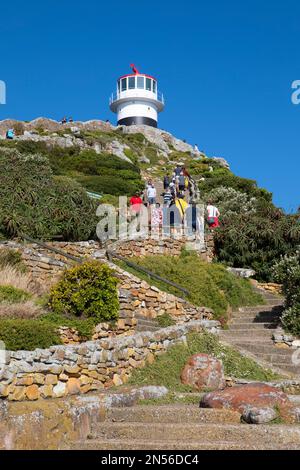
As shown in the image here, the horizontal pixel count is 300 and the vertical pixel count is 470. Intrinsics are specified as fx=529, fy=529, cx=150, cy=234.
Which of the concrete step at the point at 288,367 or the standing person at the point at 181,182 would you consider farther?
the standing person at the point at 181,182

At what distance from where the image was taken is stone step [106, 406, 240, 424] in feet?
22.4

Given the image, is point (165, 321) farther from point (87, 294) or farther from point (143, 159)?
point (143, 159)

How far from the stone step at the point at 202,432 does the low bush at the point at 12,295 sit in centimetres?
481

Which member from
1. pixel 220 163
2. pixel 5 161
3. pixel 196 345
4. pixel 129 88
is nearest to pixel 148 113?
pixel 129 88

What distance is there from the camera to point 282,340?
12.5 meters

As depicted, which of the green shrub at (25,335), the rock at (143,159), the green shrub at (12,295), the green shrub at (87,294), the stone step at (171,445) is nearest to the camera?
the stone step at (171,445)

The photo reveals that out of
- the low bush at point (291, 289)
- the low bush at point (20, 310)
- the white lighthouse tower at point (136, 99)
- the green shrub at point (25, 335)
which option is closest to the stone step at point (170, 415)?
the green shrub at point (25, 335)

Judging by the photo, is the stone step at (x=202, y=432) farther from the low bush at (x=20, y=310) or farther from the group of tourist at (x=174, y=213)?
the group of tourist at (x=174, y=213)

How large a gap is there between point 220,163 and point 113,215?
104ft

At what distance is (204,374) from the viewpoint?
31.7ft

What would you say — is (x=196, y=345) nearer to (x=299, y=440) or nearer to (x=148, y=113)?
(x=299, y=440)

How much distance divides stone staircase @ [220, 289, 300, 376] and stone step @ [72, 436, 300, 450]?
5.90 metres

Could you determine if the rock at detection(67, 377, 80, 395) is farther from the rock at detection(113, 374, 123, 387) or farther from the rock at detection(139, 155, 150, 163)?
the rock at detection(139, 155, 150, 163)

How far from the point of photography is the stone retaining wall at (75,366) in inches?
299
